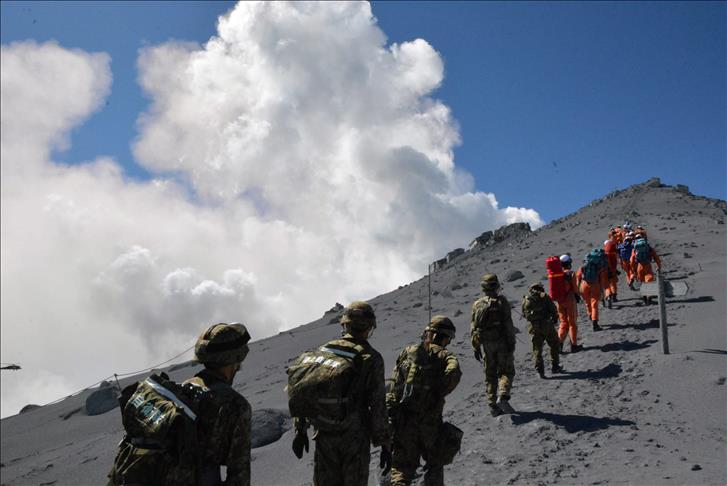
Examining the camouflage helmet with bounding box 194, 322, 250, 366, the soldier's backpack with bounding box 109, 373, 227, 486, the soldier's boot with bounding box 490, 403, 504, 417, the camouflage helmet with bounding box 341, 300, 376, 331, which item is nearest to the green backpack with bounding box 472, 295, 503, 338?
the soldier's boot with bounding box 490, 403, 504, 417

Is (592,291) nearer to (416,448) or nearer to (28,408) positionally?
(416,448)

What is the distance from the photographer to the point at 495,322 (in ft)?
24.0

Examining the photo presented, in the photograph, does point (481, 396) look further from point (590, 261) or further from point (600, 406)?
point (590, 261)

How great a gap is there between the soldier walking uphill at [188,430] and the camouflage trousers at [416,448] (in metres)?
2.23

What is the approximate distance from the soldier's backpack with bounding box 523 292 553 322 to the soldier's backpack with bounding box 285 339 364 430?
209 inches

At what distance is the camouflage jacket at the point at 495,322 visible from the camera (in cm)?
725

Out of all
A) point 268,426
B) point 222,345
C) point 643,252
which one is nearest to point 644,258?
point 643,252

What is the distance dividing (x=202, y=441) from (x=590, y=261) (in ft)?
34.6

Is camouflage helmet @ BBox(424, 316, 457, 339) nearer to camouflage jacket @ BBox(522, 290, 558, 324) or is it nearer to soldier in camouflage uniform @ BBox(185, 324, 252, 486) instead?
soldier in camouflage uniform @ BBox(185, 324, 252, 486)

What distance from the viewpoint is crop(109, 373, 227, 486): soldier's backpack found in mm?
2689

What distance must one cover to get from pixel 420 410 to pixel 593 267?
318 inches

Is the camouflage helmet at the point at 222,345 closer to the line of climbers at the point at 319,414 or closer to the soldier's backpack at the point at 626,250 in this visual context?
the line of climbers at the point at 319,414

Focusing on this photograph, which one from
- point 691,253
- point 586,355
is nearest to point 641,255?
point 586,355

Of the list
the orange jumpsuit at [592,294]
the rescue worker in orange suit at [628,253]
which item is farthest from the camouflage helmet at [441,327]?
the rescue worker in orange suit at [628,253]
